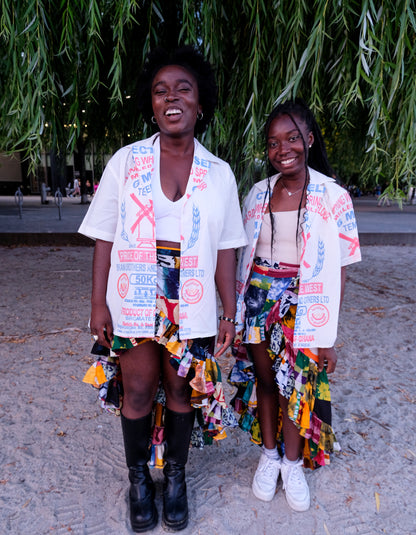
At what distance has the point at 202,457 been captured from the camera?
2189 mm

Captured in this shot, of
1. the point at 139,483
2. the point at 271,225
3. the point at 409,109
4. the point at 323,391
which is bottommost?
the point at 139,483

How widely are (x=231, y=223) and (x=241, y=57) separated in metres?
1.72

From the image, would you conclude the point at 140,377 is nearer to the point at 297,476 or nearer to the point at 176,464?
the point at 176,464

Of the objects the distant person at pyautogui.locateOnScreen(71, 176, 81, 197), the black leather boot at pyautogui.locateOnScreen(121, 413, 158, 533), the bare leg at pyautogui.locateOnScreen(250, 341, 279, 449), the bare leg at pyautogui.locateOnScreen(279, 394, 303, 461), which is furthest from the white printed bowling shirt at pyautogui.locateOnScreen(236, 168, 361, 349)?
the distant person at pyautogui.locateOnScreen(71, 176, 81, 197)

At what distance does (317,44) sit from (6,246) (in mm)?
8235

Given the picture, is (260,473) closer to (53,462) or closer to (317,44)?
(53,462)

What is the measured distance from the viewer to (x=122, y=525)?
5.62ft

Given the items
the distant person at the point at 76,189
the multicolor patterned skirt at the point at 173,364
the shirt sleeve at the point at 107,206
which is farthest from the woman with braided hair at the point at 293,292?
the distant person at the point at 76,189

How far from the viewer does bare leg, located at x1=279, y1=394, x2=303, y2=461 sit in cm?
186

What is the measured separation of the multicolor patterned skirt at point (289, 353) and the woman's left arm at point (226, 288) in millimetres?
137

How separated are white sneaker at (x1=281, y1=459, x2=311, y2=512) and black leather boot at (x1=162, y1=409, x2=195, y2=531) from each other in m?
0.48

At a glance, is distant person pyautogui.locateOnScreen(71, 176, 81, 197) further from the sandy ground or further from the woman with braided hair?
the woman with braided hair

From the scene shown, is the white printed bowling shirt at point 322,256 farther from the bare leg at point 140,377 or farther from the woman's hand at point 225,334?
the bare leg at point 140,377

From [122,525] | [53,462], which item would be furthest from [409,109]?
[53,462]
